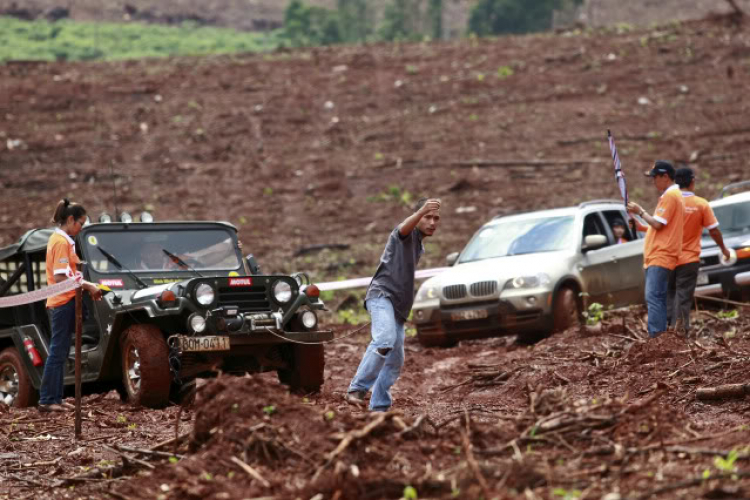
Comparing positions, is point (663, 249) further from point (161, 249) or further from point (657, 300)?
point (161, 249)

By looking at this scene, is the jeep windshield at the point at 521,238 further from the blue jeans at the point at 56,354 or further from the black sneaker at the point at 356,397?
the black sneaker at the point at 356,397

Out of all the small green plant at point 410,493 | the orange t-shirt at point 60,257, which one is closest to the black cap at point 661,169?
the orange t-shirt at point 60,257

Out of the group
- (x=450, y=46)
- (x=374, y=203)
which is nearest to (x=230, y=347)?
(x=374, y=203)

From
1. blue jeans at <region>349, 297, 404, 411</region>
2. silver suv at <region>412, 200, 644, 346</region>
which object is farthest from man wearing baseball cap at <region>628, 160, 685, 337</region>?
blue jeans at <region>349, 297, 404, 411</region>

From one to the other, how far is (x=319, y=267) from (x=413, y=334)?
19.5 feet

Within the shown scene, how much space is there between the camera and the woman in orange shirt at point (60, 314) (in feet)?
35.1

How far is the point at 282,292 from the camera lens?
1066cm

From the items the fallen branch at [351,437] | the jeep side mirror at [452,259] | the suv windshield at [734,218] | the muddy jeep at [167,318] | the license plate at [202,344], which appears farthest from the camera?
the suv windshield at [734,218]

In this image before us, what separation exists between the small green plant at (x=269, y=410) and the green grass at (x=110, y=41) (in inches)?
1850

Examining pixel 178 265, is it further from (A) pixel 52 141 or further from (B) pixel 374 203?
(A) pixel 52 141

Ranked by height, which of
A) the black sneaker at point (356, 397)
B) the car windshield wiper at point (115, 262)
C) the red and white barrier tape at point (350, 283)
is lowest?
the black sneaker at point (356, 397)

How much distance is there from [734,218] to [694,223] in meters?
4.69

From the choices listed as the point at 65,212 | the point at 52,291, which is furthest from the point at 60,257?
the point at 52,291

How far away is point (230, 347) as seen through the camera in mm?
10188
